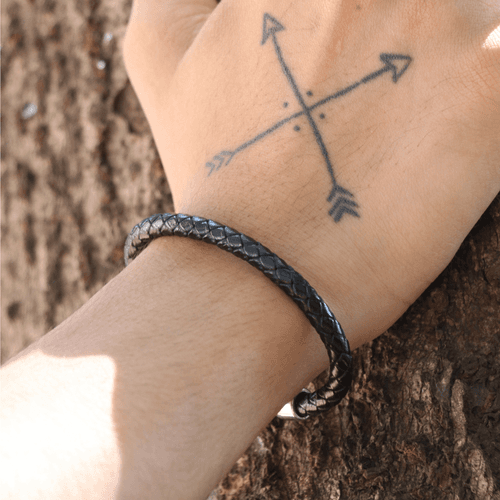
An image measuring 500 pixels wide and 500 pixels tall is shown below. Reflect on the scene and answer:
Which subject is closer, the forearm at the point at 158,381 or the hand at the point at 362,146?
the forearm at the point at 158,381

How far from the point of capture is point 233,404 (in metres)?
0.71

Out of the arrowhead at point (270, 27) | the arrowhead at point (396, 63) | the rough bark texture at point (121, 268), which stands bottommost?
the rough bark texture at point (121, 268)

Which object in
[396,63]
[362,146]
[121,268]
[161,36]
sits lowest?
[121,268]

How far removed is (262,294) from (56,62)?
1.10 meters

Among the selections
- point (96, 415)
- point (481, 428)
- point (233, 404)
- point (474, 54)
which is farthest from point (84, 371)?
point (474, 54)

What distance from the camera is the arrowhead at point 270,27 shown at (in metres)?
0.93

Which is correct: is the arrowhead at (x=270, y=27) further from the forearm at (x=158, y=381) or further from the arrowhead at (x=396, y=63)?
the forearm at (x=158, y=381)

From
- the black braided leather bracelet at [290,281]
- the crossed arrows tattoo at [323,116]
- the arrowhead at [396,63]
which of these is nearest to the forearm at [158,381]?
the black braided leather bracelet at [290,281]

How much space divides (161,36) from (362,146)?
0.54 meters

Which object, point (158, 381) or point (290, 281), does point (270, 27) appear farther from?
point (158, 381)

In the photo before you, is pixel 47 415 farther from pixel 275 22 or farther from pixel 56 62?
pixel 56 62

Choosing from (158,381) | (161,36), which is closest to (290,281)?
(158,381)

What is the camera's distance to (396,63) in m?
0.84

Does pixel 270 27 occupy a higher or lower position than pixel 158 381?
higher
